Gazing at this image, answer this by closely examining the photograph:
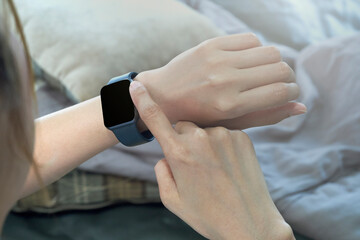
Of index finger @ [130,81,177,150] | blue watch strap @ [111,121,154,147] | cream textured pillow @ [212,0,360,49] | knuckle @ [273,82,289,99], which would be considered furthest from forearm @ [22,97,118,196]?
cream textured pillow @ [212,0,360,49]

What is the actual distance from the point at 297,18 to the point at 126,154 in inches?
35.9

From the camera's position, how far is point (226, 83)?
674 millimetres

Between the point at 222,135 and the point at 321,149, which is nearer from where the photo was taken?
the point at 222,135

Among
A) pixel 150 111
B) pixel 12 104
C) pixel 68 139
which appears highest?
pixel 12 104

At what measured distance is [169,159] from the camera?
1.99 ft

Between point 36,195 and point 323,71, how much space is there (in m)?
0.82

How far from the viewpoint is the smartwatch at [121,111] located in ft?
2.27

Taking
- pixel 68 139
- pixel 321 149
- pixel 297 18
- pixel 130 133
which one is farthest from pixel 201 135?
pixel 297 18

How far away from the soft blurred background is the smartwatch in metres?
0.23

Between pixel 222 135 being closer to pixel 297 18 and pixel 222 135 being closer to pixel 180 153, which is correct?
pixel 180 153

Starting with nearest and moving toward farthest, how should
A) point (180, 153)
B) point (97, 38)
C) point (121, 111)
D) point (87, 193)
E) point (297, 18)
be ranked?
point (180, 153)
point (121, 111)
point (87, 193)
point (97, 38)
point (297, 18)

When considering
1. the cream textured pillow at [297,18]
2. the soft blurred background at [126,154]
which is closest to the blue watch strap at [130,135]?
A: the soft blurred background at [126,154]

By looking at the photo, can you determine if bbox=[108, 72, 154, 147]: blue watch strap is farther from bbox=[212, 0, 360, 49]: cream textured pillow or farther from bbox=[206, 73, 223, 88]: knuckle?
bbox=[212, 0, 360, 49]: cream textured pillow

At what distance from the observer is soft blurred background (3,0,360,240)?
87 cm
